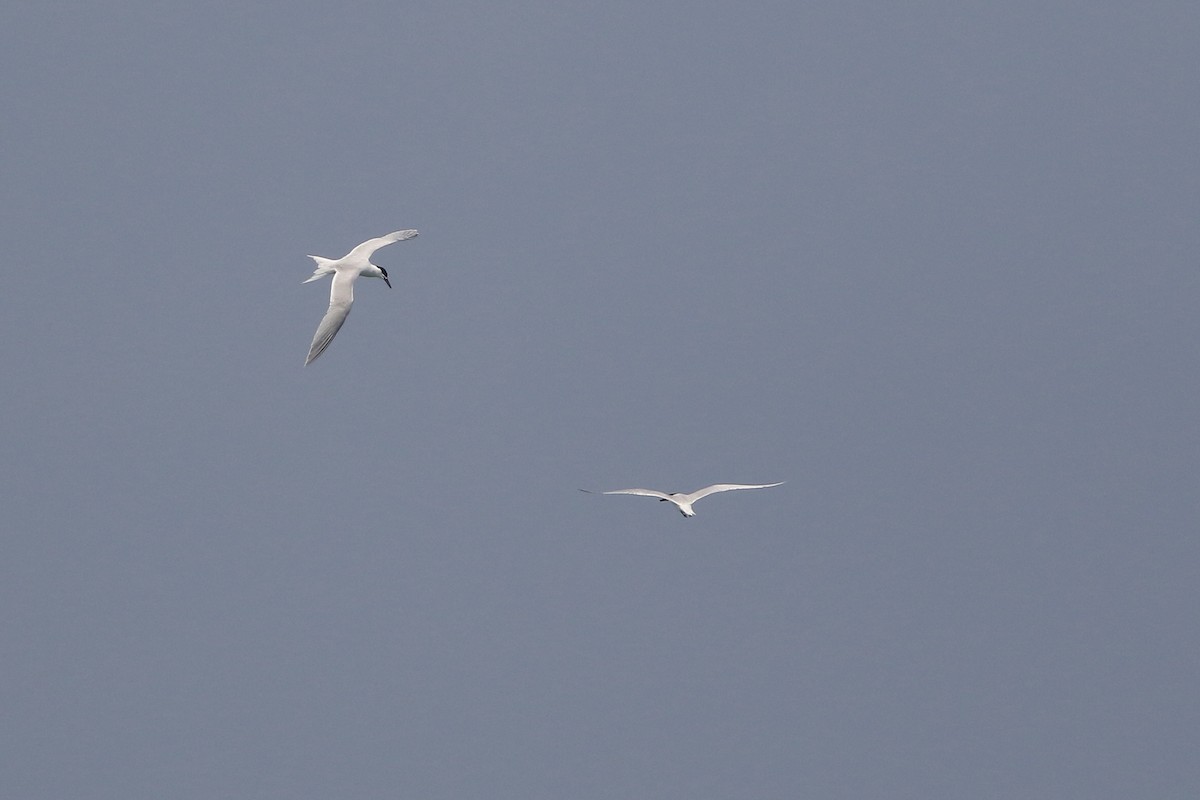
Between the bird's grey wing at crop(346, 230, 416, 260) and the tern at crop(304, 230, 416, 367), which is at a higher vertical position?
the bird's grey wing at crop(346, 230, 416, 260)

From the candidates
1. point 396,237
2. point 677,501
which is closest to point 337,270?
point 396,237

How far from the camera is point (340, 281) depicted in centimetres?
4306

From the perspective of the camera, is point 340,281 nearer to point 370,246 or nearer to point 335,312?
point 335,312

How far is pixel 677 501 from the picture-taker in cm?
4403

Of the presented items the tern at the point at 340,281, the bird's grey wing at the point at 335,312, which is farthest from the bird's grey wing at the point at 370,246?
the bird's grey wing at the point at 335,312

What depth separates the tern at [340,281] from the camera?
40.9m

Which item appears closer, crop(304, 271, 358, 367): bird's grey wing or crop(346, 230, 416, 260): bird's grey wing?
crop(304, 271, 358, 367): bird's grey wing

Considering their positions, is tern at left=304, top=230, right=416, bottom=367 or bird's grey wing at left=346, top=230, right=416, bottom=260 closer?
tern at left=304, top=230, right=416, bottom=367

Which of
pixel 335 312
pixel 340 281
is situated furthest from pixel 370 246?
pixel 335 312

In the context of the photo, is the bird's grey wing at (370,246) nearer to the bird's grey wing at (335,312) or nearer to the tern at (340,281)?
the tern at (340,281)

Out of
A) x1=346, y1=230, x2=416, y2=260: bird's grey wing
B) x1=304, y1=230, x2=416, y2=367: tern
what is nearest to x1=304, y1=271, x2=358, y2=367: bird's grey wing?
x1=304, y1=230, x2=416, y2=367: tern

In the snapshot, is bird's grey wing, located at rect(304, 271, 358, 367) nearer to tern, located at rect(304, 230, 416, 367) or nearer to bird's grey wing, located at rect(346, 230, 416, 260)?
tern, located at rect(304, 230, 416, 367)

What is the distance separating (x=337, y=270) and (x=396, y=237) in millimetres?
3720

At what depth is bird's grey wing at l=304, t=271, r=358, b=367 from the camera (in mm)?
40656
